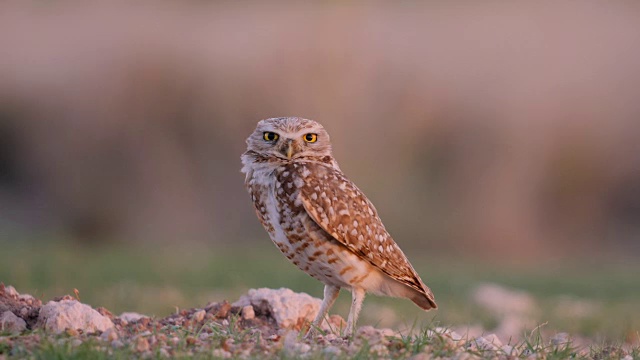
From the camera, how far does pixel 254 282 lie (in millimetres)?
12000

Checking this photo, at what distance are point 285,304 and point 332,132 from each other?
14.6 meters

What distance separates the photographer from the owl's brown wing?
567cm

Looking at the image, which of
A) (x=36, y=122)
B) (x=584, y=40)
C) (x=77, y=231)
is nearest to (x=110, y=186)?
(x=77, y=231)

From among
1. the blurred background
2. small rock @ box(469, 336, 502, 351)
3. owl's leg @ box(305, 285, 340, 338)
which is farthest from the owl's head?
the blurred background

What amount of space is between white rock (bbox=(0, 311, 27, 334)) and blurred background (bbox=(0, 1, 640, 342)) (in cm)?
1364

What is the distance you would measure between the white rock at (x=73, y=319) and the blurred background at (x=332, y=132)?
1360cm

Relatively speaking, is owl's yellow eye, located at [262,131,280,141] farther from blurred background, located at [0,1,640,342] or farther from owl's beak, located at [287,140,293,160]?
blurred background, located at [0,1,640,342]

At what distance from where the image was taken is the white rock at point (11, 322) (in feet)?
17.4

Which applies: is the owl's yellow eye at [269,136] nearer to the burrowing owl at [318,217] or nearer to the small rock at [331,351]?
the burrowing owl at [318,217]

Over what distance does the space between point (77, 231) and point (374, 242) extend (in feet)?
49.5

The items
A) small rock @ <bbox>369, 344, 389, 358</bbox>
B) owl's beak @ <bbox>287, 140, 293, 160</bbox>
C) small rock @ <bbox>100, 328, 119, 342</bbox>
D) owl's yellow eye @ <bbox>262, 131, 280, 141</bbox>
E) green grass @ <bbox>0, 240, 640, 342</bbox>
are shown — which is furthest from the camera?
green grass @ <bbox>0, 240, 640, 342</bbox>

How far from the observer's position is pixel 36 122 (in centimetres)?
2217

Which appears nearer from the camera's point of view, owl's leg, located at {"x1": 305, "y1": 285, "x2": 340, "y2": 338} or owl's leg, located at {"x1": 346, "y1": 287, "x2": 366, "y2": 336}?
owl's leg, located at {"x1": 346, "y1": 287, "x2": 366, "y2": 336}

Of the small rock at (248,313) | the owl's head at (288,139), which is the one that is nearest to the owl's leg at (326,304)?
the small rock at (248,313)
